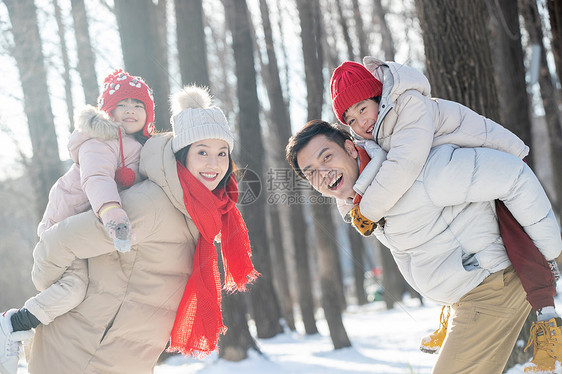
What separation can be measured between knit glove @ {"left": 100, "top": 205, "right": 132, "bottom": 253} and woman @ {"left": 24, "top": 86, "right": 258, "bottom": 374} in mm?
142

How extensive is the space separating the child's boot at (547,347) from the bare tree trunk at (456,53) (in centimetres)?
247

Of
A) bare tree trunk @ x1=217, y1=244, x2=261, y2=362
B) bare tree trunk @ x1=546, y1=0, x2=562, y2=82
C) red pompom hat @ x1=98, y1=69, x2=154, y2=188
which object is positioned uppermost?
bare tree trunk @ x1=546, y1=0, x2=562, y2=82

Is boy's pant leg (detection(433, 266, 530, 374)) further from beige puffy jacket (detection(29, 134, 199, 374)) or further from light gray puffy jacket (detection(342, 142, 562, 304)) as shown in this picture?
beige puffy jacket (detection(29, 134, 199, 374))

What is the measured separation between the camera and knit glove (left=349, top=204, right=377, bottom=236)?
273 centimetres

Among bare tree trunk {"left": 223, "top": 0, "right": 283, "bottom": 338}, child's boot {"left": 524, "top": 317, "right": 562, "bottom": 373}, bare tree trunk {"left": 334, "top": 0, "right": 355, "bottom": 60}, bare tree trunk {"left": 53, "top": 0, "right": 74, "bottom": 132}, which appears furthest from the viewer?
bare tree trunk {"left": 334, "top": 0, "right": 355, "bottom": 60}

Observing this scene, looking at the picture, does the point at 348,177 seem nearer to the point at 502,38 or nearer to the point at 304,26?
the point at 304,26

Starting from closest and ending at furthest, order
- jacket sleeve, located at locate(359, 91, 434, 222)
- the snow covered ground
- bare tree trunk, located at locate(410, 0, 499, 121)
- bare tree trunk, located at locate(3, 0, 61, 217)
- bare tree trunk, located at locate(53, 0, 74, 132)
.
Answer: jacket sleeve, located at locate(359, 91, 434, 222) → bare tree trunk, located at locate(410, 0, 499, 121) → the snow covered ground → bare tree trunk, located at locate(3, 0, 61, 217) → bare tree trunk, located at locate(53, 0, 74, 132)

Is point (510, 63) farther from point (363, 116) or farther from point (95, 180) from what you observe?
point (95, 180)

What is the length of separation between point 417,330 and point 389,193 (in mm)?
7481

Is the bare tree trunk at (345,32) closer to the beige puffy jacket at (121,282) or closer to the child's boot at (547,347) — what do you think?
the beige puffy jacket at (121,282)

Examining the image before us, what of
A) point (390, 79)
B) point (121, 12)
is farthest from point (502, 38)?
point (390, 79)

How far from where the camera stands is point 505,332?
2680mm

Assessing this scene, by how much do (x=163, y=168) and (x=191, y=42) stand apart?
4798 millimetres

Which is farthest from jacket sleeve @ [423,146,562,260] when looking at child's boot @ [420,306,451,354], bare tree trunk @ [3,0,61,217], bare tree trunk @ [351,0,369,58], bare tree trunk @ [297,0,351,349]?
bare tree trunk @ [351,0,369,58]
